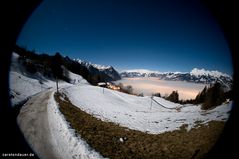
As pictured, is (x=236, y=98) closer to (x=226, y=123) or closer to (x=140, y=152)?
(x=226, y=123)

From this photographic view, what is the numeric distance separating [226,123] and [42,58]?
7842 cm

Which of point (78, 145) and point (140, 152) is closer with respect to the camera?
point (140, 152)

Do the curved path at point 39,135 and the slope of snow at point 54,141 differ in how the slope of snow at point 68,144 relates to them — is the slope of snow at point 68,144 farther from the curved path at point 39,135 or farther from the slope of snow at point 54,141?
the curved path at point 39,135

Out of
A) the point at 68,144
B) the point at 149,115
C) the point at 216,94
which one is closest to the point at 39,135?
the point at 68,144

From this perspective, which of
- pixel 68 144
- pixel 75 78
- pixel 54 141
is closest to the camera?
pixel 68 144

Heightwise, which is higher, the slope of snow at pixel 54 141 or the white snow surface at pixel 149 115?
the slope of snow at pixel 54 141

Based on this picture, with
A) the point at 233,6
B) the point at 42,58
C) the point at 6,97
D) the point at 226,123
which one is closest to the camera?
the point at 233,6

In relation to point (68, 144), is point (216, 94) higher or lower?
higher

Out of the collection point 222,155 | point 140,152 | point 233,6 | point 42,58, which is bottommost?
point 140,152

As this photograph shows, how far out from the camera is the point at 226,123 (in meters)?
4.44

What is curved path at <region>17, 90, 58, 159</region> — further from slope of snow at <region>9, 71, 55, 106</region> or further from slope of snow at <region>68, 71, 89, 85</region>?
slope of snow at <region>68, 71, 89, 85</region>

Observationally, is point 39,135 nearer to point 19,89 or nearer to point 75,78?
point 19,89

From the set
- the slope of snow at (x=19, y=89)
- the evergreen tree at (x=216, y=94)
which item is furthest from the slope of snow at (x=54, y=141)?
the evergreen tree at (x=216, y=94)

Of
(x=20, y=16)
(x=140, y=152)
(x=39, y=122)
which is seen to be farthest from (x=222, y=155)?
(x=39, y=122)
